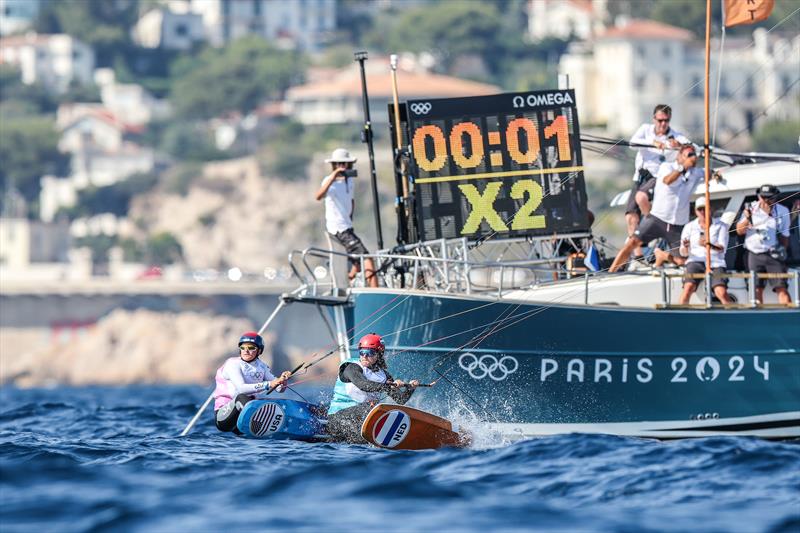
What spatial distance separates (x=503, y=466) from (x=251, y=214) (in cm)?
10769

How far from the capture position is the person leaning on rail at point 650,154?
21891mm

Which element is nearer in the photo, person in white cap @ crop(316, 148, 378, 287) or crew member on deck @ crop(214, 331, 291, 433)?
crew member on deck @ crop(214, 331, 291, 433)

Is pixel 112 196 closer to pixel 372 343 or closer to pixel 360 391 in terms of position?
pixel 360 391

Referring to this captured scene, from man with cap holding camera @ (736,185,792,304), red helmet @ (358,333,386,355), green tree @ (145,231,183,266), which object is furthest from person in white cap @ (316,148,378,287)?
green tree @ (145,231,183,266)

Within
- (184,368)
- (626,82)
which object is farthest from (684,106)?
(184,368)

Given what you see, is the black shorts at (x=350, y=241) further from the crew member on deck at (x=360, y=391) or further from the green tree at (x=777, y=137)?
the green tree at (x=777, y=137)

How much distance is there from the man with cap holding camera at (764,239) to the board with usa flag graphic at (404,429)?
15.3 feet

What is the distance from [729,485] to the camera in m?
15.6

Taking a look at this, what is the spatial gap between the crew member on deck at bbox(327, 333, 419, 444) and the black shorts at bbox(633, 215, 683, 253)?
412 cm

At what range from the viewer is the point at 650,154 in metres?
22.5

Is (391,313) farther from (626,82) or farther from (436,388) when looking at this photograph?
(626,82)

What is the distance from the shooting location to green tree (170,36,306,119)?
15062 centimetres

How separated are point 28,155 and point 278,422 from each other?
11876 centimetres

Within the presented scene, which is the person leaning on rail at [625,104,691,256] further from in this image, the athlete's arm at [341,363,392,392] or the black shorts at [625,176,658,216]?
the athlete's arm at [341,363,392,392]
